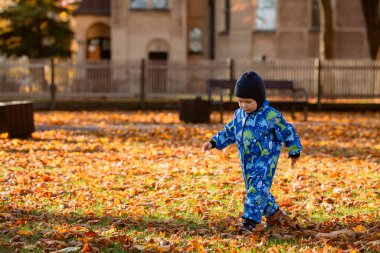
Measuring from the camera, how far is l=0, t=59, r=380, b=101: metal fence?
90.2 feet

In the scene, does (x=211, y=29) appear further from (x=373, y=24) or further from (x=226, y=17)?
(x=373, y=24)

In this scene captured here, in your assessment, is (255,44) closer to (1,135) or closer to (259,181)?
(1,135)

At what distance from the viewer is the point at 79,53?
142ft

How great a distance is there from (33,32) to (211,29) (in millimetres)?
9634

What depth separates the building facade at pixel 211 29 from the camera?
39.0m

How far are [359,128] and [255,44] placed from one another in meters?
20.0

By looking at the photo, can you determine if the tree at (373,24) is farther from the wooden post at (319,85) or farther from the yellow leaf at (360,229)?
the yellow leaf at (360,229)

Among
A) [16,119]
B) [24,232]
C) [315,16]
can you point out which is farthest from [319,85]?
[24,232]

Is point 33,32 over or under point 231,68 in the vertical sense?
over

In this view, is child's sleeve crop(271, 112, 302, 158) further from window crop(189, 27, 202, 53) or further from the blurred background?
window crop(189, 27, 202, 53)

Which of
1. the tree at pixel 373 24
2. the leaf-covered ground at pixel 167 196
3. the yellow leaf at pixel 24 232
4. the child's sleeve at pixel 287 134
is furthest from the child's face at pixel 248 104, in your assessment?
the tree at pixel 373 24

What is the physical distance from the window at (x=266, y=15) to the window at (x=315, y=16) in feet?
6.06

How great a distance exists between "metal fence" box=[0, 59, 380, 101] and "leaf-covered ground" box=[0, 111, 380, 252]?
10.7m

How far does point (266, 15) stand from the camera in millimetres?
39281
